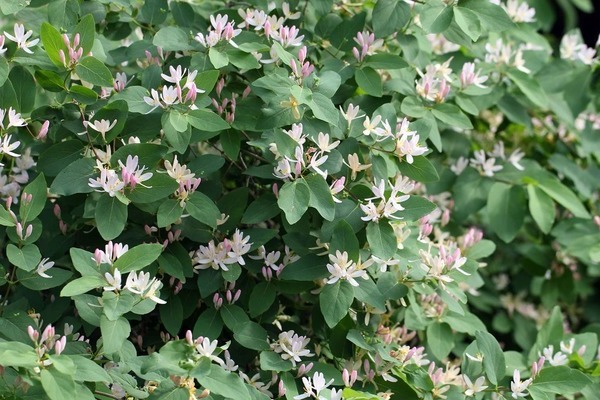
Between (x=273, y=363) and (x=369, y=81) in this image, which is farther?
(x=369, y=81)

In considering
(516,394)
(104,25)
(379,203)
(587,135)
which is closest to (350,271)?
(379,203)

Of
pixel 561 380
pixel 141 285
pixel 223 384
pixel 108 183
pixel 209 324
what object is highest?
pixel 108 183

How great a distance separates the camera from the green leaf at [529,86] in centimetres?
251

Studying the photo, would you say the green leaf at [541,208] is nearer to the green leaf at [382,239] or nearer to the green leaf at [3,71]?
the green leaf at [382,239]

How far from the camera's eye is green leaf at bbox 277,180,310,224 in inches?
67.9

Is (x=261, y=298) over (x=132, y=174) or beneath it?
beneath

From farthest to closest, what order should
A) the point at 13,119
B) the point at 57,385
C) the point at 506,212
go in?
1. the point at 506,212
2. the point at 13,119
3. the point at 57,385

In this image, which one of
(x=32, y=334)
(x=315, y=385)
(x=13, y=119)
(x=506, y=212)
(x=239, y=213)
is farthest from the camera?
(x=506, y=212)

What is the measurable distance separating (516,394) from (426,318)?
0.35 m

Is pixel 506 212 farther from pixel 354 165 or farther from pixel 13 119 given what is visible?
pixel 13 119

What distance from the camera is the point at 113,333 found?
160 centimetres

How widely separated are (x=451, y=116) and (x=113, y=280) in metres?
0.89

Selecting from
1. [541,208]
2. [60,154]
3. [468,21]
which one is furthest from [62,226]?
[541,208]

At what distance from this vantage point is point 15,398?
155 centimetres
